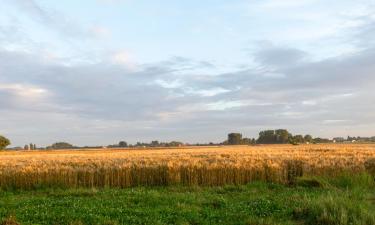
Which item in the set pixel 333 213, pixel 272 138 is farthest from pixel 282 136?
pixel 333 213

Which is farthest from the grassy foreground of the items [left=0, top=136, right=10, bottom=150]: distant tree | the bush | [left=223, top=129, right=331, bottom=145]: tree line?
[left=223, top=129, right=331, bottom=145]: tree line

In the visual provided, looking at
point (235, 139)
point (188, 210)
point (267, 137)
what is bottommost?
point (188, 210)

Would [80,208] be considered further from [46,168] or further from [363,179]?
[363,179]

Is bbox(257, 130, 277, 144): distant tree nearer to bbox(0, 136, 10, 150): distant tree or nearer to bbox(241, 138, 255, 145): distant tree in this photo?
bbox(241, 138, 255, 145): distant tree

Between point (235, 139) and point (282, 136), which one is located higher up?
point (282, 136)

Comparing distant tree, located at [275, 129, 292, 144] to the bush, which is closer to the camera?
the bush

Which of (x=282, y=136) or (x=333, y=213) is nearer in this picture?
(x=333, y=213)

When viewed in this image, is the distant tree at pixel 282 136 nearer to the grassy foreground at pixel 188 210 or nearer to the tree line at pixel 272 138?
the tree line at pixel 272 138

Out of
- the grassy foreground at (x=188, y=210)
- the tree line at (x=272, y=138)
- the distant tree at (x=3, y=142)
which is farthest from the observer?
the tree line at (x=272, y=138)

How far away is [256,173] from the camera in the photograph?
25047 millimetres

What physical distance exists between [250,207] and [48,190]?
11817 millimetres

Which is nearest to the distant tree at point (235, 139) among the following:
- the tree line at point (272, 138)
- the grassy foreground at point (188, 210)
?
the tree line at point (272, 138)

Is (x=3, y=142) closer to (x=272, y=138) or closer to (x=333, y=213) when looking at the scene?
(x=272, y=138)

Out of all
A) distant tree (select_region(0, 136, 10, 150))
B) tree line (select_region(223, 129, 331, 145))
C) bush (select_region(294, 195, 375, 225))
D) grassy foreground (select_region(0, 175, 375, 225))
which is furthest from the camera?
tree line (select_region(223, 129, 331, 145))
